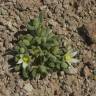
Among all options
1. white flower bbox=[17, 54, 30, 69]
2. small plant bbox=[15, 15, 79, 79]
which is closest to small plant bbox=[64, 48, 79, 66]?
small plant bbox=[15, 15, 79, 79]

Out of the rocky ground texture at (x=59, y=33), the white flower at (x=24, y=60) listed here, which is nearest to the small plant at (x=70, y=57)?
the rocky ground texture at (x=59, y=33)

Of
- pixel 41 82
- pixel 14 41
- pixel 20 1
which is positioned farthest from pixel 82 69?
pixel 20 1

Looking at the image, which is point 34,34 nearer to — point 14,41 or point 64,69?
point 14,41

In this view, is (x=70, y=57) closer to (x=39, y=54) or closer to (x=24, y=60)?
(x=39, y=54)

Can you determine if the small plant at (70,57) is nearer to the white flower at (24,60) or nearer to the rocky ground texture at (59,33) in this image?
the rocky ground texture at (59,33)

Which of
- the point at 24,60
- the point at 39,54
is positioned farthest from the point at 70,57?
the point at 24,60

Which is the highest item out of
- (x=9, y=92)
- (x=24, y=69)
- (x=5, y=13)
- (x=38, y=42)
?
(x=5, y=13)
